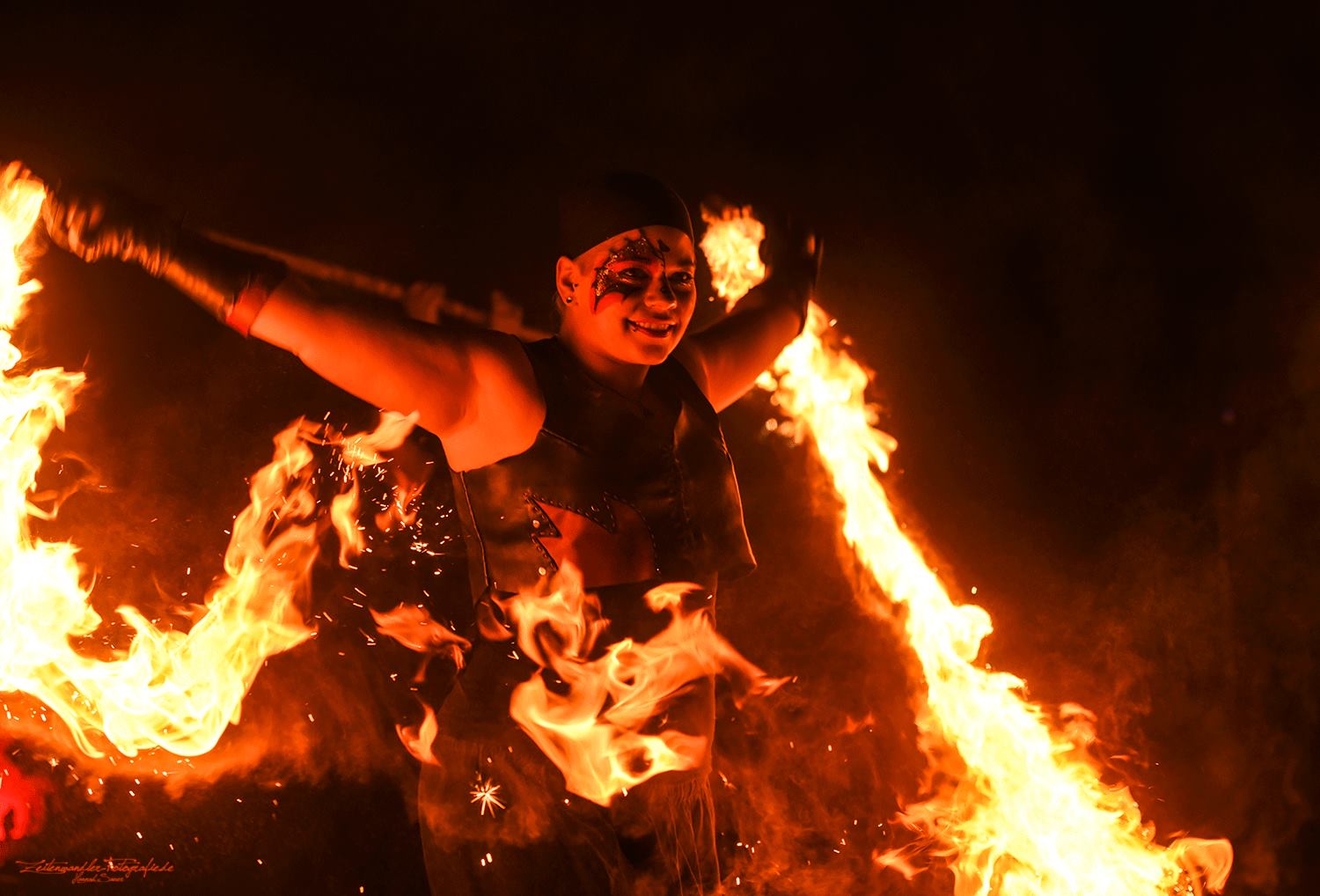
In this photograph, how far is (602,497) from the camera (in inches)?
110

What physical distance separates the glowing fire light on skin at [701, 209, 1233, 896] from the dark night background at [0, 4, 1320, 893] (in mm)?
101

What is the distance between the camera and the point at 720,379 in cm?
329

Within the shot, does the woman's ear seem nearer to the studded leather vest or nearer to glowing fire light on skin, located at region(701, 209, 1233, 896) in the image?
the studded leather vest

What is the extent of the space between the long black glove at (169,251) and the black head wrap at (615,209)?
0.75m

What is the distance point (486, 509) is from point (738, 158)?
1.62 m

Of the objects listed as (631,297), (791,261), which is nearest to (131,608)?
(631,297)

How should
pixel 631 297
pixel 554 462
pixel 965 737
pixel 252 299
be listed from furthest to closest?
pixel 965 737 → pixel 631 297 → pixel 554 462 → pixel 252 299

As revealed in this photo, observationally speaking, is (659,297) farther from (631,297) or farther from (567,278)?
(567,278)

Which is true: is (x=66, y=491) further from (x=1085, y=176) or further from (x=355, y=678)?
(x=1085, y=176)

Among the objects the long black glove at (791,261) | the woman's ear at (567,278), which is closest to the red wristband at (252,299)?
the woman's ear at (567,278)

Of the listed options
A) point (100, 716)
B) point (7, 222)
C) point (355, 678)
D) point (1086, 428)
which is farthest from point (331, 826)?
point (1086, 428)

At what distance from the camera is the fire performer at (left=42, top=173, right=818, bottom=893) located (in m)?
2.62

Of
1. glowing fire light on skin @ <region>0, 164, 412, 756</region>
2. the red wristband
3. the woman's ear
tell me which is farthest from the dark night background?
the red wristband

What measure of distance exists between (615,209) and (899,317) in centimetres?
134
